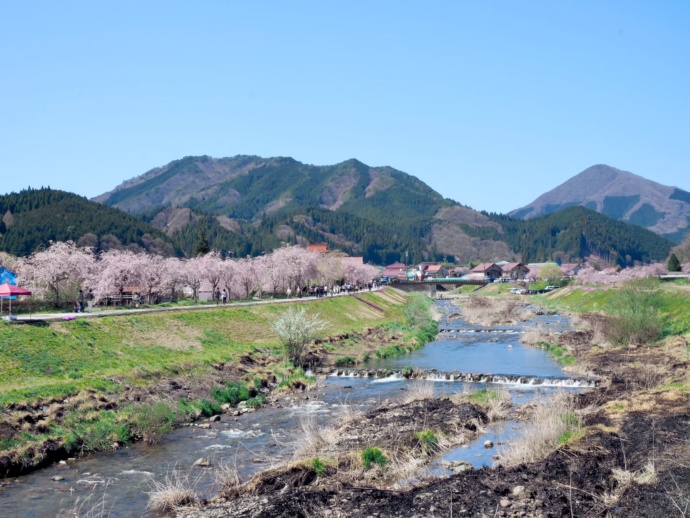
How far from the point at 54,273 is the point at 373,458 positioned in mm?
54723

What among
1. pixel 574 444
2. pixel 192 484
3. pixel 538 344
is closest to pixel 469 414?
pixel 574 444

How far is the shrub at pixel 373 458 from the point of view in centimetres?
2422

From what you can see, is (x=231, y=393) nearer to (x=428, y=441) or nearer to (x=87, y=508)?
(x=428, y=441)

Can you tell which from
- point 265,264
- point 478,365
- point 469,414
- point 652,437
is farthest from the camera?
point 265,264

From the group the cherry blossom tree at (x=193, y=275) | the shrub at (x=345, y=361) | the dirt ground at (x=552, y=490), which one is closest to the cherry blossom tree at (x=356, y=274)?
the cherry blossom tree at (x=193, y=275)

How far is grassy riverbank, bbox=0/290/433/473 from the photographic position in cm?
2989

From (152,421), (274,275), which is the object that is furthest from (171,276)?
(152,421)

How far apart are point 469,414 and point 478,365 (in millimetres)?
23570

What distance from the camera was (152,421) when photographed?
31.6 m

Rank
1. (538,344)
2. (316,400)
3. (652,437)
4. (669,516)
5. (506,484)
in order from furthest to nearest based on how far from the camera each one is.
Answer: (538,344), (316,400), (652,437), (506,484), (669,516)

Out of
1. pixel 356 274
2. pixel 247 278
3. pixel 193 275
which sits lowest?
pixel 356 274

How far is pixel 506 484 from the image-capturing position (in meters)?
20.6

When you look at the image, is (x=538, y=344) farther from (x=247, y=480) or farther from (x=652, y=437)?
(x=247, y=480)

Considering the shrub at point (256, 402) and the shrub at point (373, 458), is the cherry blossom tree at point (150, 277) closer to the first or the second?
the shrub at point (256, 402)
